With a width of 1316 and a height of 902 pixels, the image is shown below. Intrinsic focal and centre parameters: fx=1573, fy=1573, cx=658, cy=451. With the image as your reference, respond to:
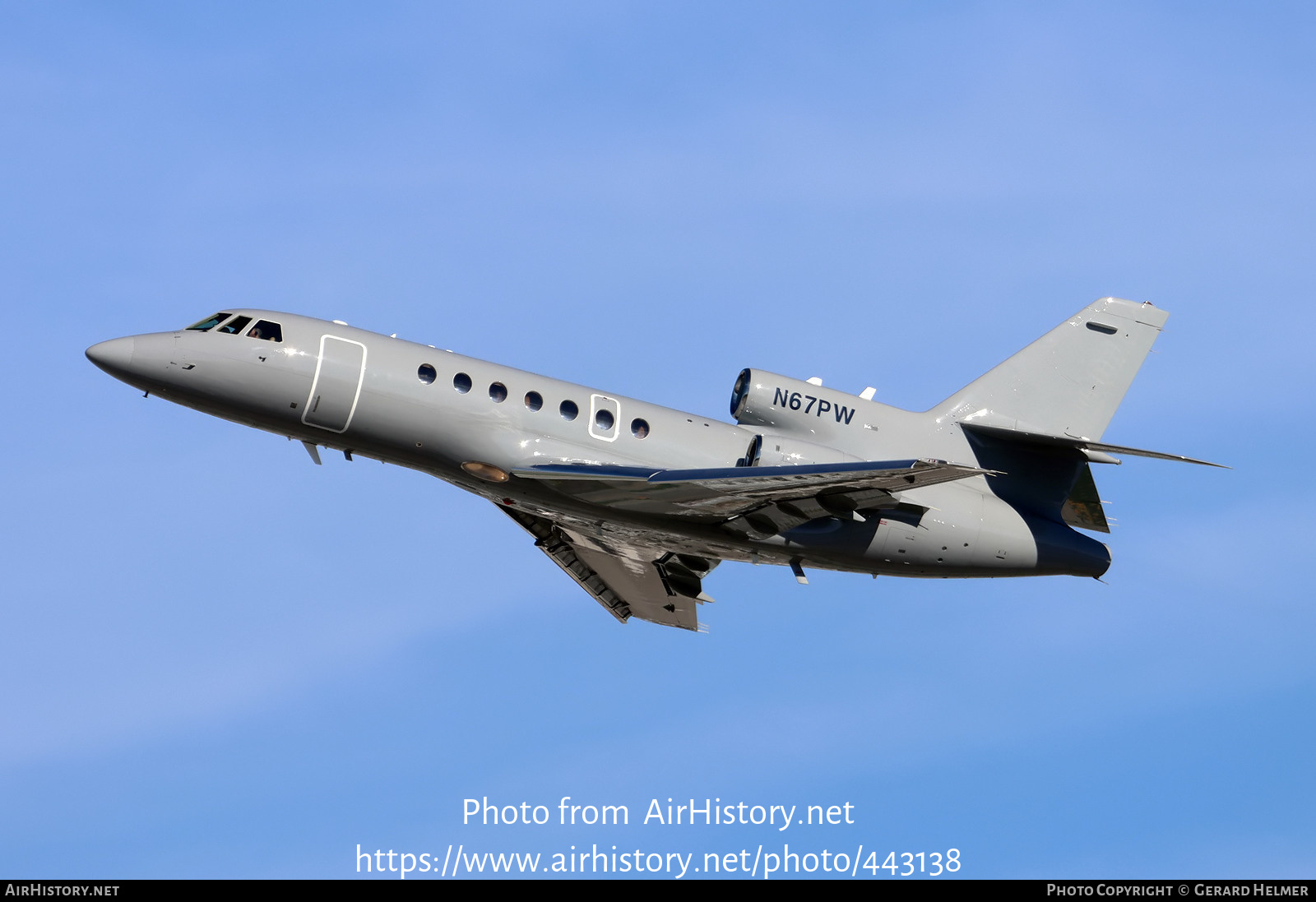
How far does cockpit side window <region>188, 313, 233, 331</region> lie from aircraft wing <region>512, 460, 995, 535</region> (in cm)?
573

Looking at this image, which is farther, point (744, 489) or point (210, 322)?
point (210, 322)

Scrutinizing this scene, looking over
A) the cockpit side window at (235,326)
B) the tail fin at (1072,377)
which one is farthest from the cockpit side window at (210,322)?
the tail fin at (1072,377)

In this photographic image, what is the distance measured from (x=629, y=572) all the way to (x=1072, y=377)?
9.66 metres

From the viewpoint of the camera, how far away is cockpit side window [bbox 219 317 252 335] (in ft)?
87.8

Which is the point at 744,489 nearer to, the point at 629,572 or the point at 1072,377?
the point at 629,572

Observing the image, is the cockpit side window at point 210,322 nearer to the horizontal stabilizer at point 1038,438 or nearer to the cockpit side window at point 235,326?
the cockpit side window at point 235,326

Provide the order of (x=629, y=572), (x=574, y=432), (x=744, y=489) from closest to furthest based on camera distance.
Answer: (x=744, y=489) → (x=574, y=432) → (x=629, y=572)

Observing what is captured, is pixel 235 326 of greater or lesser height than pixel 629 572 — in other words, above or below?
above

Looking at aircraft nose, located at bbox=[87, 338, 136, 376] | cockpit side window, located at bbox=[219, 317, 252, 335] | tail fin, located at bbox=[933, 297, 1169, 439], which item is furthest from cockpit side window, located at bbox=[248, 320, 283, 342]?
tail fin, located at bbox=[933, 297, 1169, 439]

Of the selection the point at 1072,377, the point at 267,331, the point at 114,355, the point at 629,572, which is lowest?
the point at 629,572

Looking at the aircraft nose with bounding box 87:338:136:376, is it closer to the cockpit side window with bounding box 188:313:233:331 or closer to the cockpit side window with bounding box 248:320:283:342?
the cockpit side window with bounding box 188:313:233:331

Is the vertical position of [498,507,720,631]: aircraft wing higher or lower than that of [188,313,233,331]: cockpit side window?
lower

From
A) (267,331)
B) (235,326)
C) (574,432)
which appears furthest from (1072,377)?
(235,326)

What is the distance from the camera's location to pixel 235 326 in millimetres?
26844
